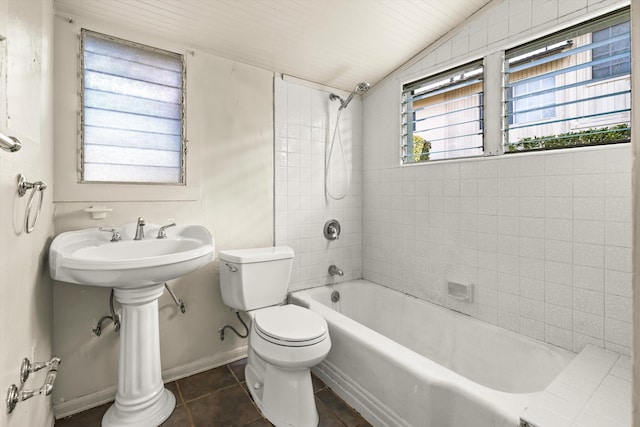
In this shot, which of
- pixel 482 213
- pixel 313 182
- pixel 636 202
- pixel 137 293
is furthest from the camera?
pixel 313 182

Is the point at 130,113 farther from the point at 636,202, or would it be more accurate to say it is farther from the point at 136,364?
the point at 636,202

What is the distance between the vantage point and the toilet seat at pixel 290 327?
1471 millimetres

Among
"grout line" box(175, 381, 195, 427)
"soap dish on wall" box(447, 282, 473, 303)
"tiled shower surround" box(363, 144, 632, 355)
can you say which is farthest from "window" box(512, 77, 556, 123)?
"grout line" box(175, 381, 195, 427)

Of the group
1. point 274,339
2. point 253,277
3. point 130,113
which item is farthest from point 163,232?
point 274,339

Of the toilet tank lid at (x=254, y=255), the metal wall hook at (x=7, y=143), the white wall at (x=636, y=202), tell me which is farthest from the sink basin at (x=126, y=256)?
the white wall at (x=636, y=202)

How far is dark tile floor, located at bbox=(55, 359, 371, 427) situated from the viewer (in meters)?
1.56

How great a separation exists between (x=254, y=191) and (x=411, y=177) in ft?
3.67

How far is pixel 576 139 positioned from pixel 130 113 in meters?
2.32

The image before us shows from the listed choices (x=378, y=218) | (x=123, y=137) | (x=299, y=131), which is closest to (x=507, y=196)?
(x=378, y=218)

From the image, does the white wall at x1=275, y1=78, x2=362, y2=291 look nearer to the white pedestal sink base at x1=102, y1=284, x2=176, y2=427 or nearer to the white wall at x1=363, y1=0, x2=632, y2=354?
the white wall at x1=363, y1=0, x2=632, y2=354

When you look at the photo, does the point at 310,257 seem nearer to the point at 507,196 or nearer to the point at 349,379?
the point at 349,379

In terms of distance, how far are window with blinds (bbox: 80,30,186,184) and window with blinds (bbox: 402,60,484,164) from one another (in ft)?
5.13

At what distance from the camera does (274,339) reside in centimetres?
149

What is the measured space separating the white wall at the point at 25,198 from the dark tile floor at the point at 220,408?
474 mm
